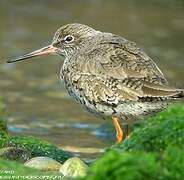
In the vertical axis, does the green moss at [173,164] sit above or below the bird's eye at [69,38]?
below

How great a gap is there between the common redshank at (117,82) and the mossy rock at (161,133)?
5.43ft

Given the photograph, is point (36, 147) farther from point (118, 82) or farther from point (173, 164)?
point (173, 164)

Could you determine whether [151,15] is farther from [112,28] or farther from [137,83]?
[137,83]

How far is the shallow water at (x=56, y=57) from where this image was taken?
12164 millimetres

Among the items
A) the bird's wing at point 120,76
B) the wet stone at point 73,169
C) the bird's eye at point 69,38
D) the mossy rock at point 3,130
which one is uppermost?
the bird's eye at point 69,38

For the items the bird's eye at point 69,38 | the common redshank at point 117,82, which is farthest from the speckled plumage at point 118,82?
the bird's eye at point 69,38

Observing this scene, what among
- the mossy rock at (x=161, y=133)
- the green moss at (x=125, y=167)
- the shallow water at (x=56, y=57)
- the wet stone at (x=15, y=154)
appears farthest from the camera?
the shallow water at (x=56, y=57)

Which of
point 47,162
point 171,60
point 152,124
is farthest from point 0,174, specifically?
point 171,60

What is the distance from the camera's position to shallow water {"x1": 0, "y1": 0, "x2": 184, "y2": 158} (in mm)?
12164

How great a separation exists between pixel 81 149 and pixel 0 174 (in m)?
3.72

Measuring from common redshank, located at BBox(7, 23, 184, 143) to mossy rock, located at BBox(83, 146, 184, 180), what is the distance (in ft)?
9.12

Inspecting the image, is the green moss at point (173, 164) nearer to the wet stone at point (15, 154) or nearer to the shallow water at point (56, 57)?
the wet stone at point (15, 154)

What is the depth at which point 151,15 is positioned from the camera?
19.1 metres

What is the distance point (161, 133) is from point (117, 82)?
2177 mm
